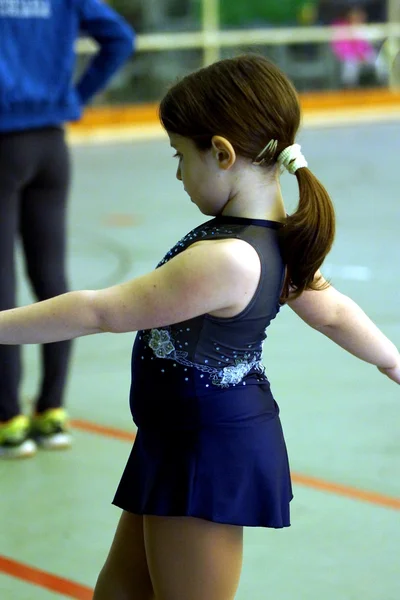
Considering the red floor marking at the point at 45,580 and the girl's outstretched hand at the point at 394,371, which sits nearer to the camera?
the girl's outstretched hand at the point at 394,371

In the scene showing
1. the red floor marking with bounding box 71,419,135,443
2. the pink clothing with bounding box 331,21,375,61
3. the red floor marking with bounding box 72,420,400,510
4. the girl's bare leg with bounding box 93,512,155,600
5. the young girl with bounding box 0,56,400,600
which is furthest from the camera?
the pink clothing with bounding box 331,21,375,61

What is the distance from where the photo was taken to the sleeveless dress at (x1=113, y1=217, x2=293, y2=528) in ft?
5.17

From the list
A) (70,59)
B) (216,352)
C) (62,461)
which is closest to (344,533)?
(62,461)

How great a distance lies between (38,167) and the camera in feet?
10.0

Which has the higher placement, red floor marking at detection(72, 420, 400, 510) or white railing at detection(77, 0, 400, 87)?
red floor marking at detection(72, 420, 400, 510)

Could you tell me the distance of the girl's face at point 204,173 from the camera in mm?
1549

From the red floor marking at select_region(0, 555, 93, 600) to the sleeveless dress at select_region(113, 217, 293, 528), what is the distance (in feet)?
2.47

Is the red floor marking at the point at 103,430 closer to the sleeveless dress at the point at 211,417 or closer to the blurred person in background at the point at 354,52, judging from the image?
the sleeveless dress at the point at 211,417

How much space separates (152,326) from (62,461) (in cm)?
166

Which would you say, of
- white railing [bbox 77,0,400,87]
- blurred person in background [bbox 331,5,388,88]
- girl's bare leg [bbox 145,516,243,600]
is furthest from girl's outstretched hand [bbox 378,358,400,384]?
blurred person in background [bbox 331,5,388,88]

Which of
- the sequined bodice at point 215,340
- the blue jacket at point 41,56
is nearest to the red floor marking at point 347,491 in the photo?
the sequined bodice at point 215,340

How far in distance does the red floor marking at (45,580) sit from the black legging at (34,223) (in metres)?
0.74

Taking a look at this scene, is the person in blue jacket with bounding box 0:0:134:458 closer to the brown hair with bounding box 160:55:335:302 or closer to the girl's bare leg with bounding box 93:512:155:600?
the girl's bare leg with bounding box 93:512:155:600

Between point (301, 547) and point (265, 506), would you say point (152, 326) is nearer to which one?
point (265, 506)
